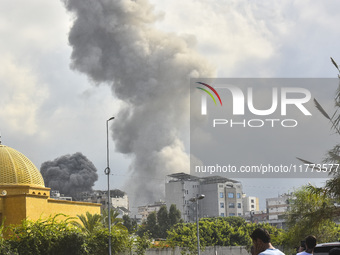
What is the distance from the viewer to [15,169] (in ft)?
Result: 160

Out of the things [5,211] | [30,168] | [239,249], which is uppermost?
[30,168]

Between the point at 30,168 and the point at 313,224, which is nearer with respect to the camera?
the point at 313,224

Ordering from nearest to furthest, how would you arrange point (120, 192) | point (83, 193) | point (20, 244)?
point (20, 244) → point (83, 193) → point (120, 192)

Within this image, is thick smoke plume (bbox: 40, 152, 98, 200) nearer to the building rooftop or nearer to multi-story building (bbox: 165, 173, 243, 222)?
multi-story building (bbox: 165, 173, 243, 222)

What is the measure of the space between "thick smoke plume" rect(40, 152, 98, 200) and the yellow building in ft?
277

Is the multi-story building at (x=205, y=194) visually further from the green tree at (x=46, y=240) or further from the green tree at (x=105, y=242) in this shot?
the green tree at (x=46, y=240)

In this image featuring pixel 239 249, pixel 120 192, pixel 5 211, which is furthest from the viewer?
pixel 120 192

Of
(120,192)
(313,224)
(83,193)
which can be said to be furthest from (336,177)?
(120,192)

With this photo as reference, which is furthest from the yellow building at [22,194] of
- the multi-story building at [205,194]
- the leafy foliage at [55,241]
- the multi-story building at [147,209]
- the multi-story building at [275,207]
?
the multi-story building at [147,209]

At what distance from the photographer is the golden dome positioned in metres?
48.4

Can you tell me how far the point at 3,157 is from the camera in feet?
159

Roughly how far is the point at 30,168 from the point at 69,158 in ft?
301

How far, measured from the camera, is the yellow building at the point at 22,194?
46.2 meters

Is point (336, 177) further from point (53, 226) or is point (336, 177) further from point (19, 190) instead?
point (19, 190)
